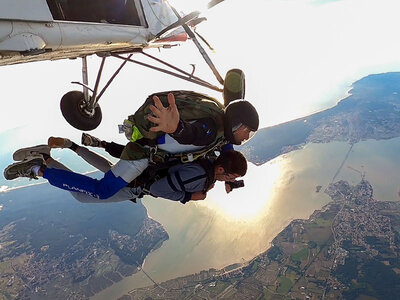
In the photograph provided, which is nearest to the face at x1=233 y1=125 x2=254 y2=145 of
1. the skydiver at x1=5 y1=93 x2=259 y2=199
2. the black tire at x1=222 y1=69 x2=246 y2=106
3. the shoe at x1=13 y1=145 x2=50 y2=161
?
the skydiver at x1=5 y1=93 x2=259 y2=199

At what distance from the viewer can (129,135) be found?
11.9ft

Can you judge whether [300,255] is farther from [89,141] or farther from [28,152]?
[28,152]

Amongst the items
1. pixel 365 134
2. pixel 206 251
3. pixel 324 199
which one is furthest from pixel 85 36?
pixel 365 134

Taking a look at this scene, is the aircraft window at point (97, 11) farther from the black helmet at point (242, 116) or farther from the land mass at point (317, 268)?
the land mass at point (317, 268)

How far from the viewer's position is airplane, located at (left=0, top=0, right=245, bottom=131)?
10.0 ft

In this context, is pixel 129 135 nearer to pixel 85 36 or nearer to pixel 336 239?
pixel 85 36

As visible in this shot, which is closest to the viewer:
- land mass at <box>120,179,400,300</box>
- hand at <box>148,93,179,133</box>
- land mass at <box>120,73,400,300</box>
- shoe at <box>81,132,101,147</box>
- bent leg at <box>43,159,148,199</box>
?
hand at <box>148,93,179,133</box>

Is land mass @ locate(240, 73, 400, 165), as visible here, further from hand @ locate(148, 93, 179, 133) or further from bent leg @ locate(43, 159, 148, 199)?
hand @ locate(148, 93, 179, 133)

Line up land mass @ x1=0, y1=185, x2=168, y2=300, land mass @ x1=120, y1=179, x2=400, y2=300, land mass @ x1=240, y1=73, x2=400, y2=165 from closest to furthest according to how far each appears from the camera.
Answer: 1. land mass @ x1=120, y1=179, x2=400, y2=300
2. land mass @ x1=0, y1=185, x2=168, y2=300
3. land mass @ x1=240, y1=73, x2=400, y2=165

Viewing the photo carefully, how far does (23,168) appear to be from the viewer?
4059 mm

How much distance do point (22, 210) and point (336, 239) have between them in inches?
3388

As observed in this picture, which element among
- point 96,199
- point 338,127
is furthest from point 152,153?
point 338,127

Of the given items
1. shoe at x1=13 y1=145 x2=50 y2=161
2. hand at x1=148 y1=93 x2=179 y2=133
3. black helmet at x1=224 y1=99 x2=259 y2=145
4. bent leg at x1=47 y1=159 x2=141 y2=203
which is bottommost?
Result: bent leg at x1=47 y1=159 x2=141 y2=203

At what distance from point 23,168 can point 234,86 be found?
3336mm
